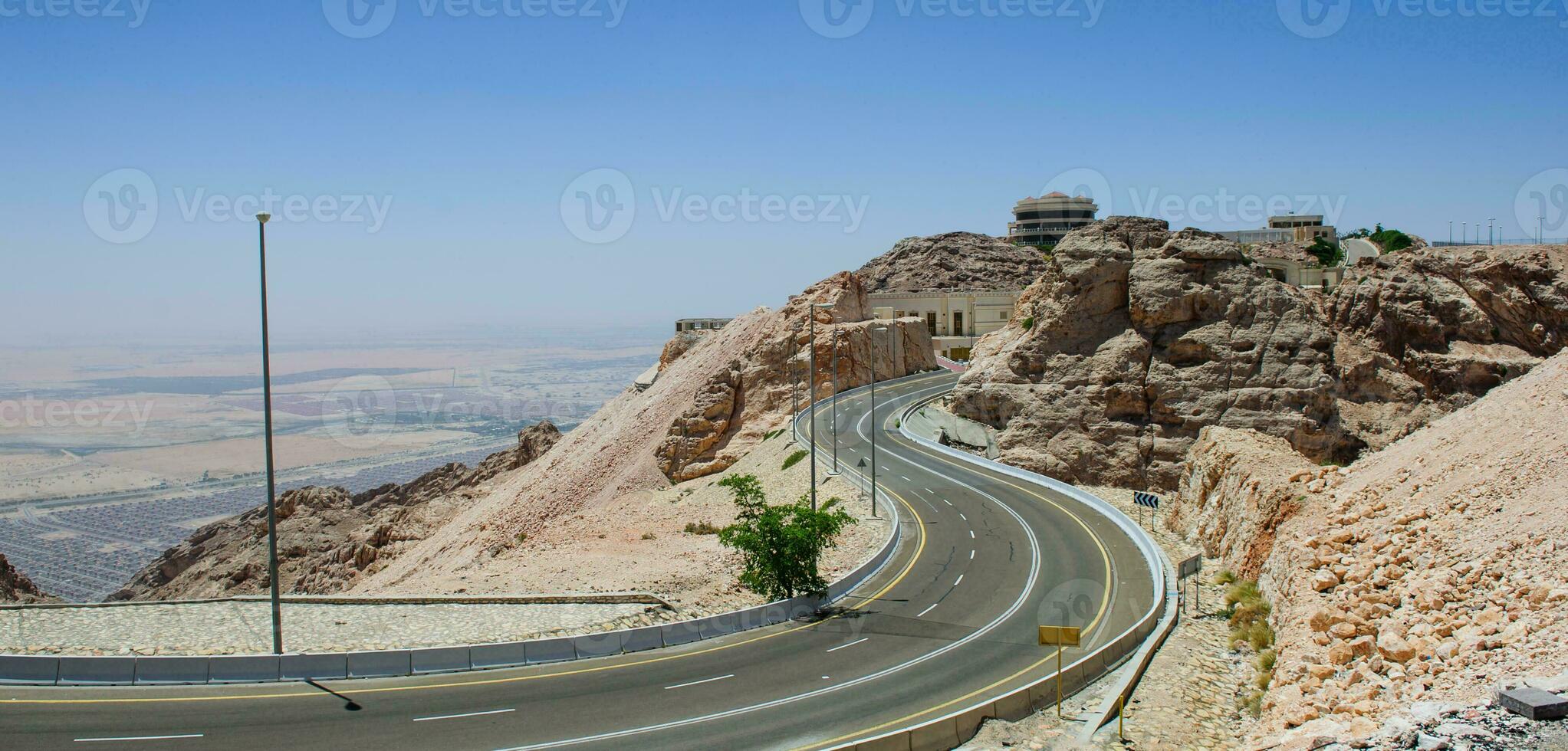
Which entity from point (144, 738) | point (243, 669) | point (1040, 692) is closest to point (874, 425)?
point (1040, 692)

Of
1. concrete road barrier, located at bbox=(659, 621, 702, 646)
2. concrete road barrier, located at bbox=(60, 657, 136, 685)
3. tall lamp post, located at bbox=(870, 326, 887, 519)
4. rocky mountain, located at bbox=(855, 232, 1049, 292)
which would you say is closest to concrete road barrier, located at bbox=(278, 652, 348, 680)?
concrete road barrier, located at bbox=(60, 657, 136, 685)

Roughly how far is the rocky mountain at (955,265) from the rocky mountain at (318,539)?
232 feet

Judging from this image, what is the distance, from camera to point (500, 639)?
1848cm

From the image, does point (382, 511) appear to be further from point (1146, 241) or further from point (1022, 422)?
point (1146, 241)

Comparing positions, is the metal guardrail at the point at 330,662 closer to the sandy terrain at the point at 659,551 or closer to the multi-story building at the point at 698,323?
the sandy terrain at the point at 659,551

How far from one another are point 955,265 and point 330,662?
122m

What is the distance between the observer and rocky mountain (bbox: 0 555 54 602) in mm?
35228

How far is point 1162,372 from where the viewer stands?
41156 mm

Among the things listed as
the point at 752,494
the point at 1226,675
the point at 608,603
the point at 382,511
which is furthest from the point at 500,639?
the point at 382,511

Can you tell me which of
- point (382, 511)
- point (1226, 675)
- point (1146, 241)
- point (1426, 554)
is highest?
point (1146, 241)

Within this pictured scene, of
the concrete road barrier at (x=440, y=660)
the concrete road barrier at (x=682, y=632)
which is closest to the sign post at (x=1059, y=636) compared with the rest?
the concrete road barrier at (x=682, y=632)

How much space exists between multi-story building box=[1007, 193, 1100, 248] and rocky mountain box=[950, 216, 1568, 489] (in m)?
90.7

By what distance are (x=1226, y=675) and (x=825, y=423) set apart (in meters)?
33.9

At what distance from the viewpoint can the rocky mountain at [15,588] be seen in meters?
35.2
